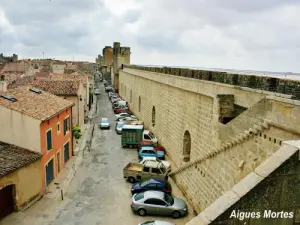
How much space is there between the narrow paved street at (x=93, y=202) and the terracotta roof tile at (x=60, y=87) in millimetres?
7285

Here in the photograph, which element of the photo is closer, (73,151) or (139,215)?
(139,215)

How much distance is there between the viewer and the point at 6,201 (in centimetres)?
1433

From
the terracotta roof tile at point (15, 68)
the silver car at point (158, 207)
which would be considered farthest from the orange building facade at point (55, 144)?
the terracotta roof tile at point (15, 68)

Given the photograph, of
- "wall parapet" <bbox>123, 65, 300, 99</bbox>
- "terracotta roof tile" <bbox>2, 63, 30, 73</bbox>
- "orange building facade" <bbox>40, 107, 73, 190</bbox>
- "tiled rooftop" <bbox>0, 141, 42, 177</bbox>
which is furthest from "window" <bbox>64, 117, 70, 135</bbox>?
"terracotta roof tile" <bbox>2, 63, 30, 73</bbox>

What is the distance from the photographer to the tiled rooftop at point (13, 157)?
45.4 feet

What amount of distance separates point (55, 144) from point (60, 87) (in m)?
10.7

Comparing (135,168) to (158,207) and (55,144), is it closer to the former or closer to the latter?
(158,207)

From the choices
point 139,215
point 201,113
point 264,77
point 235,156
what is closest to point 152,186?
point 139,215

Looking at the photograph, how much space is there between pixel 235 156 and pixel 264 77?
2.87 meters

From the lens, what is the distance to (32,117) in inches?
632

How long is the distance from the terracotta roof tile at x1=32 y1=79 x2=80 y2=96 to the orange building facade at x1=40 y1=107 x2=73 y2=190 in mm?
5824

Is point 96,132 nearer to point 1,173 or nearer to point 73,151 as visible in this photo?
point 73,151

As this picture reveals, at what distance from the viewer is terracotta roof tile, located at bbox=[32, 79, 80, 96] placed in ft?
91.1

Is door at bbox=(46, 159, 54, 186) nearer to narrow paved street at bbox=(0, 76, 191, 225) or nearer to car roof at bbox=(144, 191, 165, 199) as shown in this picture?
narrow paved street at bbox=(0, 76, 191, 225)
